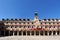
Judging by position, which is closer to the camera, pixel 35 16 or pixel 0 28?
pixel 0 28

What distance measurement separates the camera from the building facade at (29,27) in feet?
349

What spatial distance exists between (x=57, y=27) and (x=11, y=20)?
28490mm

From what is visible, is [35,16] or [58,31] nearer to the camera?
[58,31]

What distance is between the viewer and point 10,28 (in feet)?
350

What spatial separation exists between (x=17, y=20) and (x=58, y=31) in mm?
26060

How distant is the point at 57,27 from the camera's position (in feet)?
357

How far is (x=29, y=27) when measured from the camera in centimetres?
11038

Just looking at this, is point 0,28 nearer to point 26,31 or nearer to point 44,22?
point 26,31

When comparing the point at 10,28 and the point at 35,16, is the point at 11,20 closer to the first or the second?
the point at 10,28

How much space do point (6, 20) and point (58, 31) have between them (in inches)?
1267

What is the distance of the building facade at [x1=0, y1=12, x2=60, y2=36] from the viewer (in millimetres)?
106375

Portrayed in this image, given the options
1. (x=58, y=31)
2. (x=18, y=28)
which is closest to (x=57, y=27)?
(x=58, y=31)

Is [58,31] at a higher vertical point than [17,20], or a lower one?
lower

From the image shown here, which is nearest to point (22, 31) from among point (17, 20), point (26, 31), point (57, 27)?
point (26, 31)
